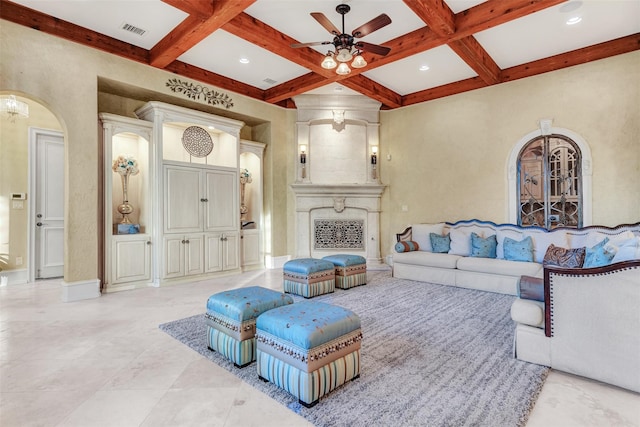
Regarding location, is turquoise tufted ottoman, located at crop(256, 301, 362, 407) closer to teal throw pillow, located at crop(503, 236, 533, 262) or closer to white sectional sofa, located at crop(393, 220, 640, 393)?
white sectional sofa, located at crop(393, 220, 640, 393)

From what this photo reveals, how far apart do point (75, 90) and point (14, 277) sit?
3.24 m

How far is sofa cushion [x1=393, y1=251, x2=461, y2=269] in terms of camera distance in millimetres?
4914

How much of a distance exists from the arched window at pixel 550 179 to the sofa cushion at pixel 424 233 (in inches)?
45.5

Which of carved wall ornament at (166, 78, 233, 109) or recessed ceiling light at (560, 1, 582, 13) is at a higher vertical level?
recessed ceiling light at (560, 1, 582, 13)

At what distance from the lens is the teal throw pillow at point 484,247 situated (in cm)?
490

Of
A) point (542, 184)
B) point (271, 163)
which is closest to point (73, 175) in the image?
point (271, 163)

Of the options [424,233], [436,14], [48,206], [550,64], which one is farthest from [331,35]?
[48,206]

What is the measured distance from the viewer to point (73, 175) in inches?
160

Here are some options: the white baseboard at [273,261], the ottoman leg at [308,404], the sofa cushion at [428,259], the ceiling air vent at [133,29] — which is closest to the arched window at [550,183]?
the sofa cushion at [428,259]

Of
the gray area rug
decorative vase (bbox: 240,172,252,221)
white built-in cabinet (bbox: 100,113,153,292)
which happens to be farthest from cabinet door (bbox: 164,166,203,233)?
the gray area rug

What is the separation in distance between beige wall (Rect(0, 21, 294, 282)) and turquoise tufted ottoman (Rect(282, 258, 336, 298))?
2.60 meters

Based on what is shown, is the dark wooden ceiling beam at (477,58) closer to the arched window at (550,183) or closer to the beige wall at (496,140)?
the beige wall at (496,140)

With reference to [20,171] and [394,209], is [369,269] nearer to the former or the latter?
[394,209]

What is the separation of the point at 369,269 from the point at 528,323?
13.0 feet
